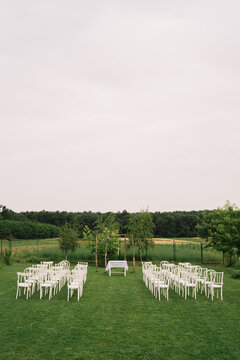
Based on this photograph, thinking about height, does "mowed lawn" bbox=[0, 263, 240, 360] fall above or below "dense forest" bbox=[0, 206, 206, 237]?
below

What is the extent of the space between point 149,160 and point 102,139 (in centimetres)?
522

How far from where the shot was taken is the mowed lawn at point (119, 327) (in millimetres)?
4949

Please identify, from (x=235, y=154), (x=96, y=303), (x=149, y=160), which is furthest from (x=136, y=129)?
(x=96, y=303)

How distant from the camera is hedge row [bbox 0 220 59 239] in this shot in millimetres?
36281

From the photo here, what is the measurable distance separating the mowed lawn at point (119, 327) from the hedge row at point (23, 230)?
27272 millimetres

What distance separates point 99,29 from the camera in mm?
11773

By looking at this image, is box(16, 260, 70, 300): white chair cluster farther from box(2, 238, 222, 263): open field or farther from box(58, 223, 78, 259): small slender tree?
box(2, 238, 222, 263): open field

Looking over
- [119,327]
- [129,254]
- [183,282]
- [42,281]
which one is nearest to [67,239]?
[129,254]

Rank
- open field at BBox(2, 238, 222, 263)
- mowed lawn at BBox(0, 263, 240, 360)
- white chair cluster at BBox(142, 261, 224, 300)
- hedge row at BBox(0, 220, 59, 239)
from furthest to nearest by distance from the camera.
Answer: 1. hedge row at BBox(0, 220, 59, 239)
2. open field at BBox(2, 238, 222, 263)
3. white chair cluster at BBox(142, 261, 224, 300)
4. mowed lawn at BBox(0, 263, 240, 360)

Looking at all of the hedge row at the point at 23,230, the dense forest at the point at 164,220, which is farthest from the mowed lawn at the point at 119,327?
the dense forest at the point at 164,220

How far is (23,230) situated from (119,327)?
35.7m

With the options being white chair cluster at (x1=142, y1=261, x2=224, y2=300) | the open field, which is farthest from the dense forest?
white chair cluster at (x1=142, y1=261, x2=224, y2=300)

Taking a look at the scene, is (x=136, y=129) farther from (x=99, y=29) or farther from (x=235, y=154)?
(x=99, y=29)

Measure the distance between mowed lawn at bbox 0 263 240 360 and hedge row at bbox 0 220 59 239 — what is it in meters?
27.3
